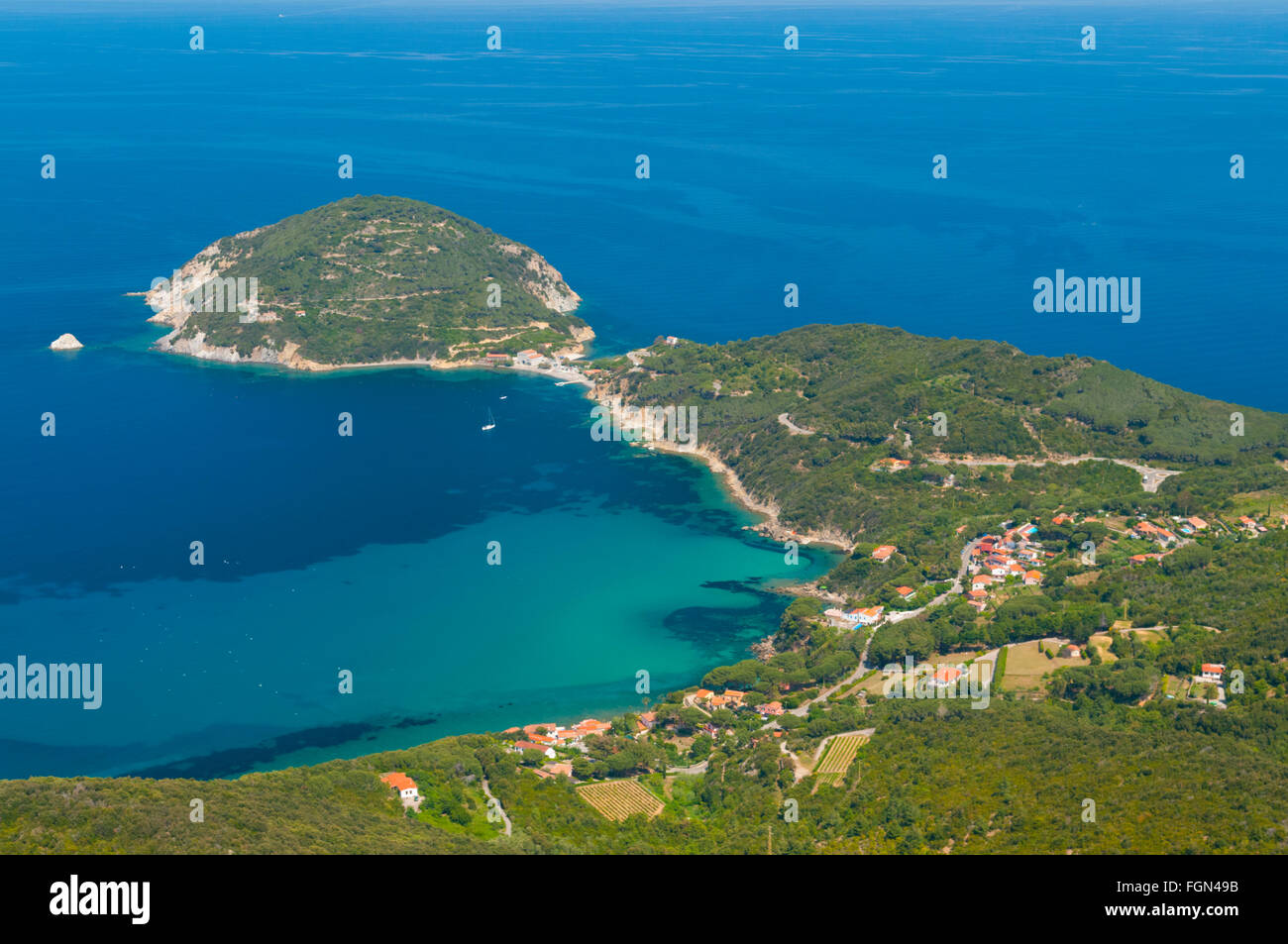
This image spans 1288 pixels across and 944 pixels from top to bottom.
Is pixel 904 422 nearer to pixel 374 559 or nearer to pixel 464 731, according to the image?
pixel 374 559

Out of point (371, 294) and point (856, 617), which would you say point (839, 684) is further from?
point (371, 294)

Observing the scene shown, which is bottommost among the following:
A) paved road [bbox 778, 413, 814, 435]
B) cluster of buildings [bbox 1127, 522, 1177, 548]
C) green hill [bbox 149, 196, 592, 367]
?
cluster of buildings [bbox 1127, 522, 1177, 548]

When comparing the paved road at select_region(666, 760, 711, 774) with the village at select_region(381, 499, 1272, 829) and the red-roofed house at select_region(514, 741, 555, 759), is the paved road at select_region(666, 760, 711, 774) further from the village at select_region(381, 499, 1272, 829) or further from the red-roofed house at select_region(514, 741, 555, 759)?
the red-roofed house at select_region(514, 741, 555, 759)

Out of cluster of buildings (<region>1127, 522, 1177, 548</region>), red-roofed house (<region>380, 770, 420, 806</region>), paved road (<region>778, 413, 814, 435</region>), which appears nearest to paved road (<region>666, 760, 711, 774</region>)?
red-roofed house (<region>380, 770, 420, 806</region>)

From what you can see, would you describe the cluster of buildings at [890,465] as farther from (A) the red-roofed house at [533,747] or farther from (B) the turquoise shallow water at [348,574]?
(A) the red-roofed house at [533,747]

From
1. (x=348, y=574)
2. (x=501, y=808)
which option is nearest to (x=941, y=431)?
(x=348, y=574)

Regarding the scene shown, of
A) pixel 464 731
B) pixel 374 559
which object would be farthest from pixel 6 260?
pixel 464 731
